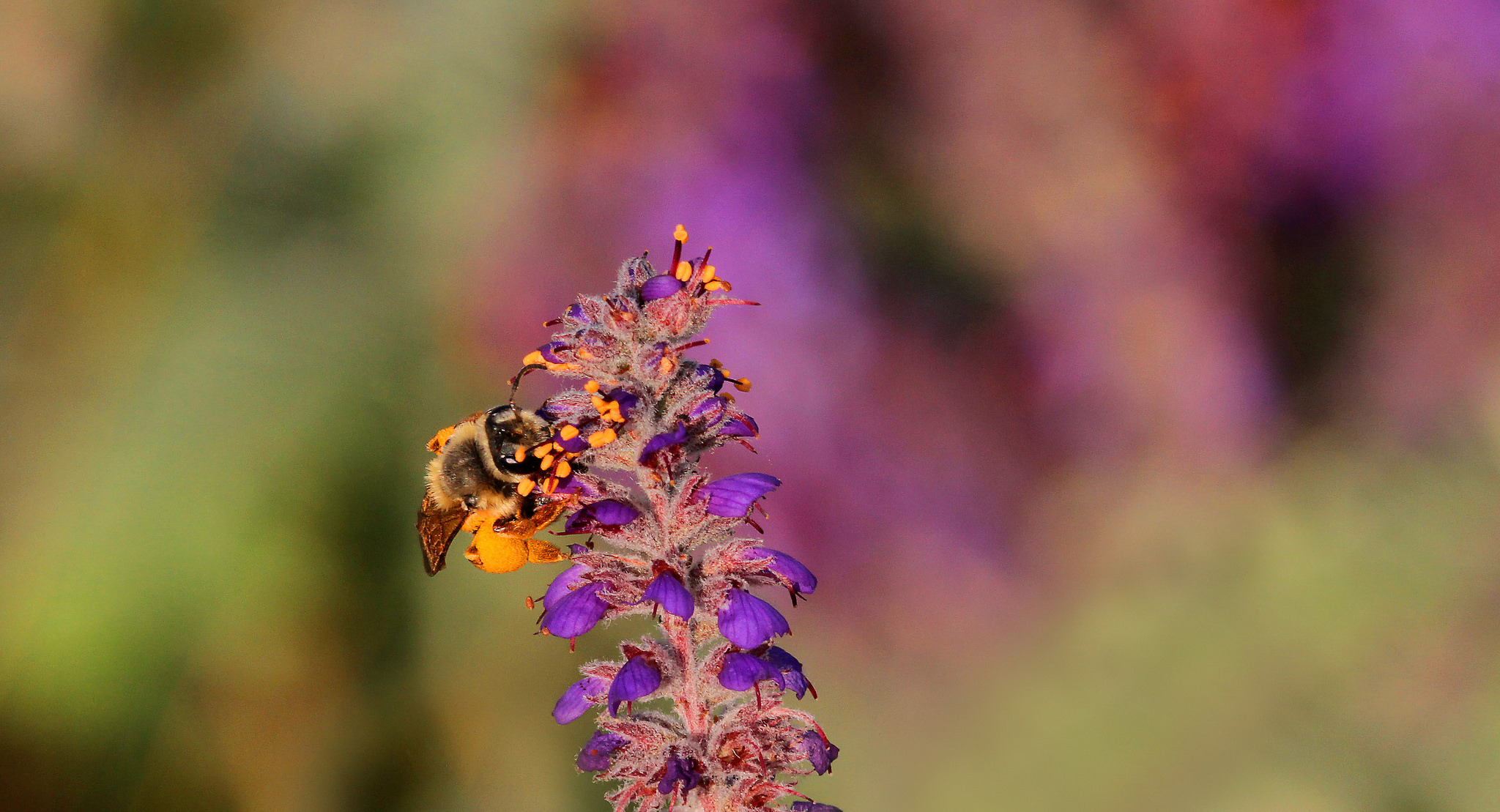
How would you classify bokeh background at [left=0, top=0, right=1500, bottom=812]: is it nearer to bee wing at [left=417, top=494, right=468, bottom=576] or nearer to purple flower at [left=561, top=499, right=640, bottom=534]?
bee wing at [left=417, top=494, right=468, bottom=576]

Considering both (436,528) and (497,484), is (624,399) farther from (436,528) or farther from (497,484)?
(436,528)

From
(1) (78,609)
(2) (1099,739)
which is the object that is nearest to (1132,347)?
(2) (1099,739)

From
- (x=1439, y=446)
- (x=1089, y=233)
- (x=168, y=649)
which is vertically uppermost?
(x=1089, y=233)

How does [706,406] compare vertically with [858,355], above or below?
below

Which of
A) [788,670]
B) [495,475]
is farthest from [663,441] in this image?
[495,475]

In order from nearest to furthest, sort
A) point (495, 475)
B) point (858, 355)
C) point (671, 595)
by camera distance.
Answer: point (671, 595), point (495, 475), point (858, 355)

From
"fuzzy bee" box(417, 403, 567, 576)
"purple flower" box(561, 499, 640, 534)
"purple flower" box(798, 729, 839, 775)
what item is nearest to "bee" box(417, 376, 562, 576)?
"fuzzy bee" box(417, 403, 567, 576)

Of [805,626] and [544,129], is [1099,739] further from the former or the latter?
[544,129]
